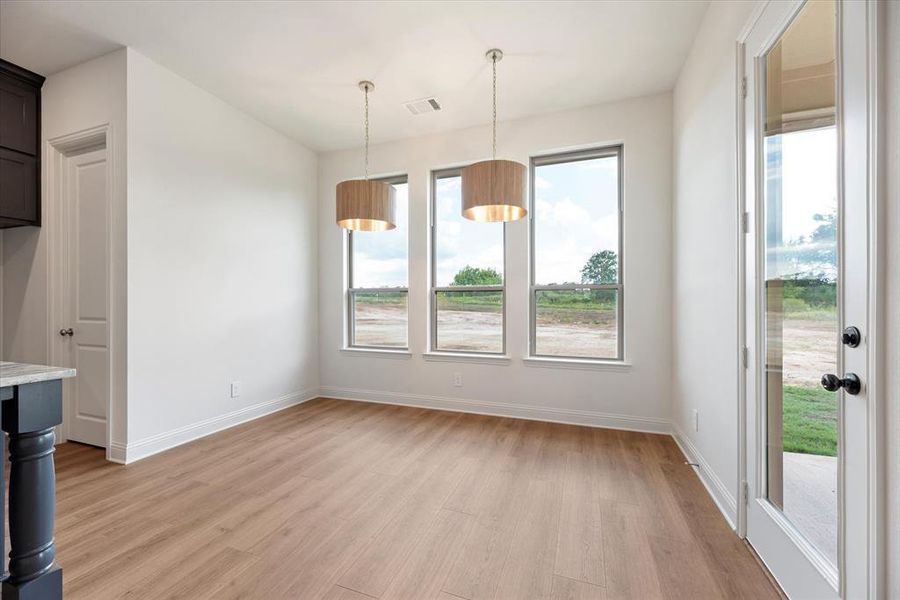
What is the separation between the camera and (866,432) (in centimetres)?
104

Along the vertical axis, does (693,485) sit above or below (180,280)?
below

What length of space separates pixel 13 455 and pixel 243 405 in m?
2.55

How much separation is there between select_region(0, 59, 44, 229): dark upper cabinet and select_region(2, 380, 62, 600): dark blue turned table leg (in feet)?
9.48

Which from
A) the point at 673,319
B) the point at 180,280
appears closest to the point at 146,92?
the point at 180,280

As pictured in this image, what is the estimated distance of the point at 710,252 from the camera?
7.52 feet

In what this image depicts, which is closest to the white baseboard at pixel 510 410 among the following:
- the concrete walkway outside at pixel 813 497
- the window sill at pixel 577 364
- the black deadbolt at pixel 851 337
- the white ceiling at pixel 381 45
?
the window sill at pixel 577 364

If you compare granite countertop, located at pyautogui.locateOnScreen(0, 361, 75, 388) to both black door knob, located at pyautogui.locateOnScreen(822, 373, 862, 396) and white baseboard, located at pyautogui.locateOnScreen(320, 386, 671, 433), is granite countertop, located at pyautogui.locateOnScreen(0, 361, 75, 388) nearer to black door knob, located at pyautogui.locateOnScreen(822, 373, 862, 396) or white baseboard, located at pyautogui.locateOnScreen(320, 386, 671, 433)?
black door knob, located at pyautogui.locateOnScreen(822, 373, 862, 396)

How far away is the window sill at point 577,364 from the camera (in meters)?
3.43

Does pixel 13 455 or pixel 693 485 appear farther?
pixel 693 485

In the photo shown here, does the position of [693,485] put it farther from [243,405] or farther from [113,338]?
[113,338]

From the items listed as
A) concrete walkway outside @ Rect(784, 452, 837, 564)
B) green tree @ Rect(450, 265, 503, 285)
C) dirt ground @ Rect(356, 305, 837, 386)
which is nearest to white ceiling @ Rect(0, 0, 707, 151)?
green tree @ Rect(450, 265, 503, 285)

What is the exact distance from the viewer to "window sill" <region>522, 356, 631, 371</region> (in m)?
3.43

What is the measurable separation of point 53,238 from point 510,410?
4.35 meters

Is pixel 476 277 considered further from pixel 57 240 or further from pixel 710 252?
pixel 57 240
